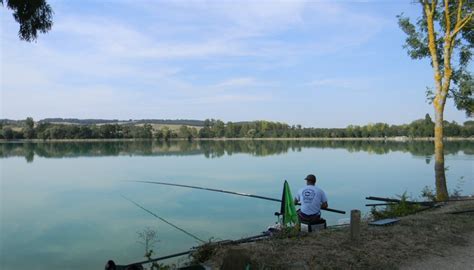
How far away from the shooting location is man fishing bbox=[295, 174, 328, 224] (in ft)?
24.4

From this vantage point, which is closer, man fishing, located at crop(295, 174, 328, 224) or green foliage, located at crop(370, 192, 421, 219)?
man fishing, located at crop(295, 174, 328, 224)

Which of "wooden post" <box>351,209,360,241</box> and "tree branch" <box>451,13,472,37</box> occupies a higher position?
"tree branch" <box>451,13,472,37</box>

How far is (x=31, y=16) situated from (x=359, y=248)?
548 cm

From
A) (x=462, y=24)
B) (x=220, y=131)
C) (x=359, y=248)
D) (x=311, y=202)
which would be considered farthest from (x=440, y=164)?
(x=220, y=131)

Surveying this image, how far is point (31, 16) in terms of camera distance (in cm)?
571

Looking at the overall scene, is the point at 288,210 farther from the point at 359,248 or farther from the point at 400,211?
the point at 400,211

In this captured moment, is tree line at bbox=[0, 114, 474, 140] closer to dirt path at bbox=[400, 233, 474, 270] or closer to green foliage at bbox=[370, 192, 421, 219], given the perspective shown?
green foliage at bbox=[370, 192, 421, 219]

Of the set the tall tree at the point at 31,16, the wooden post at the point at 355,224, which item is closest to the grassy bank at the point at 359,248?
the wooden post at the point at 355,224

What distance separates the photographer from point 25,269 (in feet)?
31.9

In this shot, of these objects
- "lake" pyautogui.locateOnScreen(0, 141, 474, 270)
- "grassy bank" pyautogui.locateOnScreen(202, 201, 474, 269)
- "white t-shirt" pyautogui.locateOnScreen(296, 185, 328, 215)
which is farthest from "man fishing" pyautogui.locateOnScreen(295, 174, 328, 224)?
"lake" pyautogui.locateOnScreen(0, 141, 474, 270)

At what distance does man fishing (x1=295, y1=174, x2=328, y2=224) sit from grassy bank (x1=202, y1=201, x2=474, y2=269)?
1.61ft

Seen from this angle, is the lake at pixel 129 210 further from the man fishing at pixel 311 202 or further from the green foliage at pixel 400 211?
the man fishing at pixel 311 202

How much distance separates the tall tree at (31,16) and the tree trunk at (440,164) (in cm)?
1005

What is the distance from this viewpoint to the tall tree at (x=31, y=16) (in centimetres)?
555
